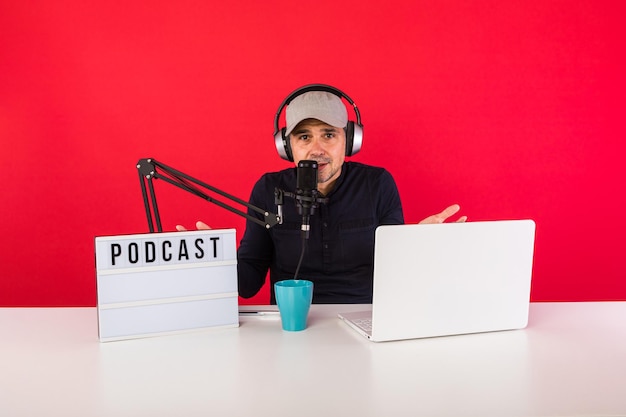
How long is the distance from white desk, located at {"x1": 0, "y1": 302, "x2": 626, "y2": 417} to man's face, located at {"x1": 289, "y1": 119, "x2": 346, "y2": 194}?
75cm

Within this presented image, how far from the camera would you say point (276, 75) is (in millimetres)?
2670

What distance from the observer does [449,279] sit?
3.97 ft

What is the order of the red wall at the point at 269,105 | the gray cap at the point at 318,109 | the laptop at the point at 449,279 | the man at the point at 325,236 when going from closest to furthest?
the laptop at the point at 449,279
the gray cap at the point at 318,109
the man at the point at 325,236
the red wall at the point at 269,105

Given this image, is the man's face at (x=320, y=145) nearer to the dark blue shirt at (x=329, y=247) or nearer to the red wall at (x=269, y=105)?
the dark blue shirt at (x=329, y=247)

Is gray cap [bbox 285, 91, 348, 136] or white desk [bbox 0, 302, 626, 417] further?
gray cap [bbox 285, 91, 348, 136]

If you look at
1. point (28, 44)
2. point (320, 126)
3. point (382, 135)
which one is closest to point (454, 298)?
A: point (320, 126)

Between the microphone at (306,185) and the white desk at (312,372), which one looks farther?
the microphone at (306,185)

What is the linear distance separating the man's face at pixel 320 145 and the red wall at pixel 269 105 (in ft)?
2.35

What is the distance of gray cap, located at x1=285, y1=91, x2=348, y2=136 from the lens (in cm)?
187

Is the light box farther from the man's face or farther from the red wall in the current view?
the red wall

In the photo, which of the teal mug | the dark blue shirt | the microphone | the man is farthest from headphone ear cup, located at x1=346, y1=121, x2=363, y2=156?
the teal mug

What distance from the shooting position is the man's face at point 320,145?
1988mm

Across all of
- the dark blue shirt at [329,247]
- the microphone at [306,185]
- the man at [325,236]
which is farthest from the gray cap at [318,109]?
the microphone at [306,185]

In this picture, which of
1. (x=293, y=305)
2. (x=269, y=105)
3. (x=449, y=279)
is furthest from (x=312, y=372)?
(x=269, y=105)
